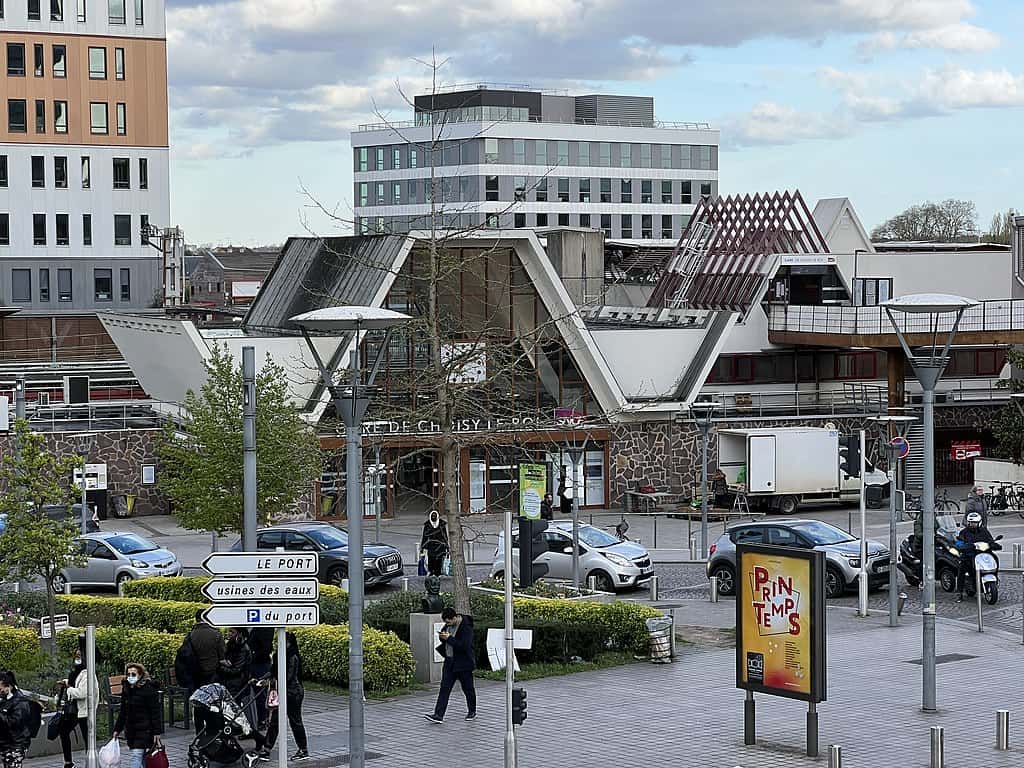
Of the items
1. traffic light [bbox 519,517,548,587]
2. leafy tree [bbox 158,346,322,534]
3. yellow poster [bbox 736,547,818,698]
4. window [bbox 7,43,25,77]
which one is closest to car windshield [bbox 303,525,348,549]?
leafy tree [bbox 158,346,322,534]

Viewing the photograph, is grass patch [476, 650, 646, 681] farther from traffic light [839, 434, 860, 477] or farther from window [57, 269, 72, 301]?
window [57, 269, 72, 301]

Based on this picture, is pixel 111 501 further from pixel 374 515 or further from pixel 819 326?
pixel 819 326

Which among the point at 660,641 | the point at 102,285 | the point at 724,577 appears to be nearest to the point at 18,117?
the point at 102,285

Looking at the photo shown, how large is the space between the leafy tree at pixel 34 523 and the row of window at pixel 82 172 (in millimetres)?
54319

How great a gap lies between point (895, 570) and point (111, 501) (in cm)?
2646

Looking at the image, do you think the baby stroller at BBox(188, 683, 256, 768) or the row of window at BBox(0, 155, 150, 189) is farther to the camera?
the row of window at BBox(0, 155, 150, 189)

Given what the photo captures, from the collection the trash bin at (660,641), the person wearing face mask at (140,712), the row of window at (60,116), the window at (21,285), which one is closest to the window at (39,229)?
the window at (21,285)

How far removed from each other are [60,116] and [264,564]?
66670 mm

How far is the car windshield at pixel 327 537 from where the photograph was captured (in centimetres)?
3466

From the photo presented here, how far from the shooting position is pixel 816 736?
1817 cm

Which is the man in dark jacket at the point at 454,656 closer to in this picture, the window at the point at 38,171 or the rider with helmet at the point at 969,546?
the rider with helmet at the point at 969,546

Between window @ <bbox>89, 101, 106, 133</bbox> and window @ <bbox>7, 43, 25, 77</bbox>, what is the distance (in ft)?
12.2

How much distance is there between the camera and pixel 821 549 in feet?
100

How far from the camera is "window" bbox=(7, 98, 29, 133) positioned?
7556 cm
